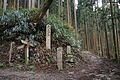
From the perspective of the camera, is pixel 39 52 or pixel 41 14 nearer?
A: pixel 41 14

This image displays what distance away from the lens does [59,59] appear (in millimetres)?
9797

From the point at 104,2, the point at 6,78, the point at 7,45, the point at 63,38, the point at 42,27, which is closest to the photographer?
the point at 6,78

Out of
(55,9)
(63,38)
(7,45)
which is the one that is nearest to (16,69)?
(7,45)

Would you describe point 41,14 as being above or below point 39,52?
above

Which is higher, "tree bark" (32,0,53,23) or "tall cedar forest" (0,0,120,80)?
"tree bark" (32,0,53,23)

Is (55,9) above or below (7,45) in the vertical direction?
above

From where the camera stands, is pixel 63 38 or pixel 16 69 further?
pixel 63 38

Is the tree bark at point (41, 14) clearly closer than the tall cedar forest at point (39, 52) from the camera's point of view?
No

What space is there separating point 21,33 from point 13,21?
994mm

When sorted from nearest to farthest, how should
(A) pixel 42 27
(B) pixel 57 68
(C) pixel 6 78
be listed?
A: 1. (C) pixel 6 78
2. (B) pixel 57 68
3. (A) pixel 42 27

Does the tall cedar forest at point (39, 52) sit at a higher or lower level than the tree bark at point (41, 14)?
lower

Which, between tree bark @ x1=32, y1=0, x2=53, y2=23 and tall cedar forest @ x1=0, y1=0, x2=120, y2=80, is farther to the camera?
A: tree bark @ x1=32, y1=0, x2=53, y2=23

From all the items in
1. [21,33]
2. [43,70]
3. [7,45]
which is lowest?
[43,70]

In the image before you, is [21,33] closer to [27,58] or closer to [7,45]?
[7,45]
